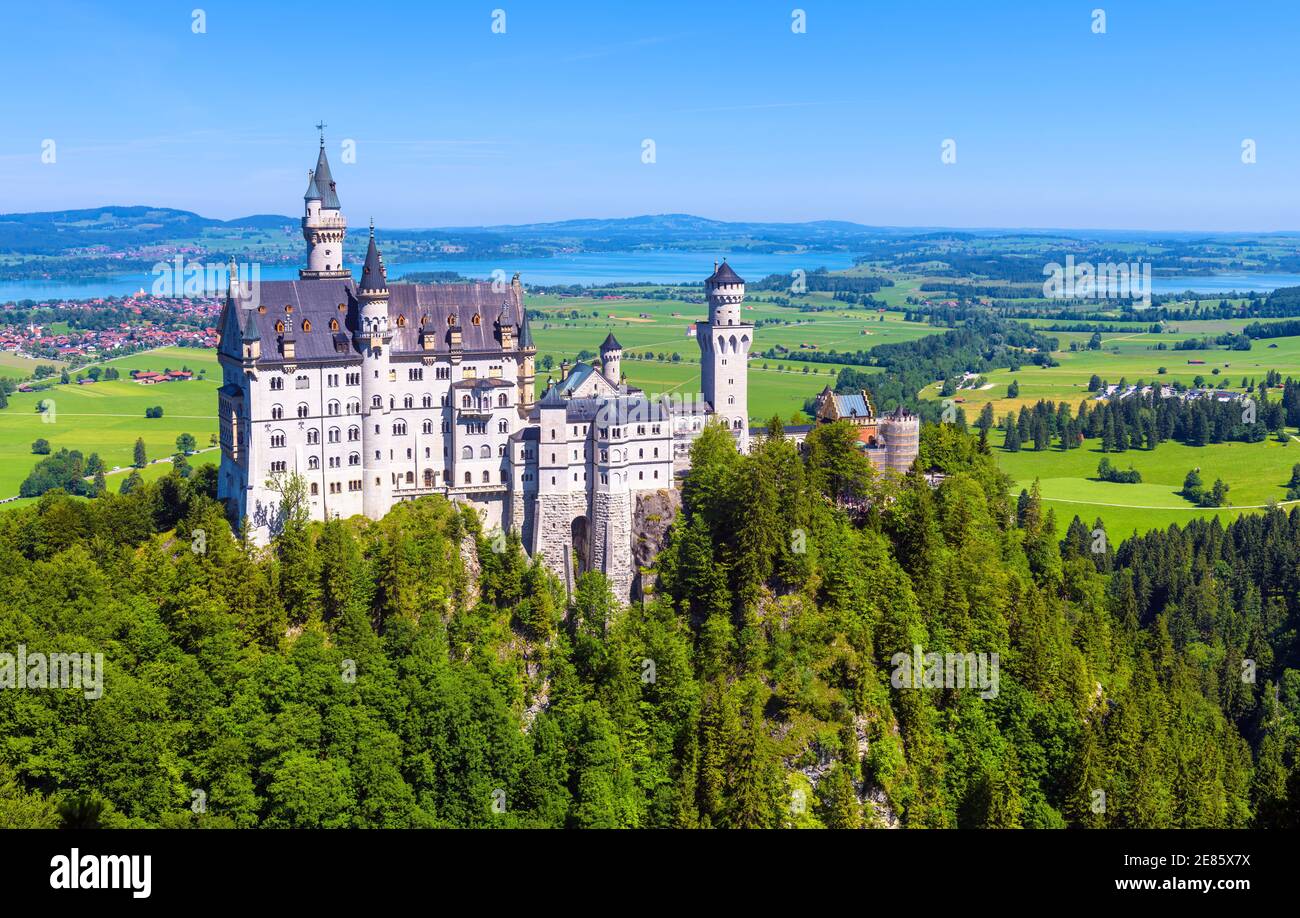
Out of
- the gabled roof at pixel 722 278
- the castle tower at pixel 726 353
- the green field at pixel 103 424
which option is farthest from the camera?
the green field at pixel 103 424

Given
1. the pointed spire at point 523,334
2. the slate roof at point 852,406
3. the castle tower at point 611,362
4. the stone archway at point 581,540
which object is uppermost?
the pointed spire at point 523,334

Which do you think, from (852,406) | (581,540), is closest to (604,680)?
(581,540)

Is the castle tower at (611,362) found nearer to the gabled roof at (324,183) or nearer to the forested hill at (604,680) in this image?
the forested hill at (604,680)

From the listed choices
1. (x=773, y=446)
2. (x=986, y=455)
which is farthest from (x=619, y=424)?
(x=986, y=455)

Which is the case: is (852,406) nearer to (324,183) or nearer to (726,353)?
(726,353)

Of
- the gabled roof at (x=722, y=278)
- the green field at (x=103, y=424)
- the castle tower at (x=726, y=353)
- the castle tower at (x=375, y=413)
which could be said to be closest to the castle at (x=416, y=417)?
the castle tower at (x=375, y=413)

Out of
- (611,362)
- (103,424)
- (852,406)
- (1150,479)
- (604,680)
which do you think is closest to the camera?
(604,680)

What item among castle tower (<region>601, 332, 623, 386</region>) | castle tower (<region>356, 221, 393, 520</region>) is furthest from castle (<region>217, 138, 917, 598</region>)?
castle tower (<region>601, 332, 623, 386</region>)
